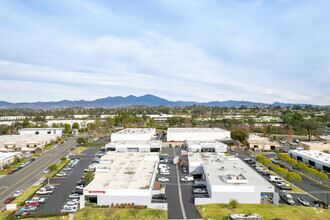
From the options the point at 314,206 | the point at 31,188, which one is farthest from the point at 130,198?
the point at 314,206

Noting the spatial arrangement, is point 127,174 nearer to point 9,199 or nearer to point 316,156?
point 9,199

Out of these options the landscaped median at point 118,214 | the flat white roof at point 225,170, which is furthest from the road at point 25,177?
the flat white roof at point 225,170

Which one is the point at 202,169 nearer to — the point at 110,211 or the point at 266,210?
the point at 266,210

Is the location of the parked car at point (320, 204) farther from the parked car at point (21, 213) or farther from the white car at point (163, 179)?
the parked car at point (21, 213)

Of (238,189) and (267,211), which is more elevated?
(238,189)

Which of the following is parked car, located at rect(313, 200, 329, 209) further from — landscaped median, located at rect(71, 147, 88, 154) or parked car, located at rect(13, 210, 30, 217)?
landscaped median, located at rect(71, 147, 88, 154)

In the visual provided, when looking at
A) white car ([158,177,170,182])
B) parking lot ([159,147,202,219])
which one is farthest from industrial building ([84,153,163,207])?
parking lot ([159,147,202,219])

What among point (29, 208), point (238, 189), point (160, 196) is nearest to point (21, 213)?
point (29, 208)
